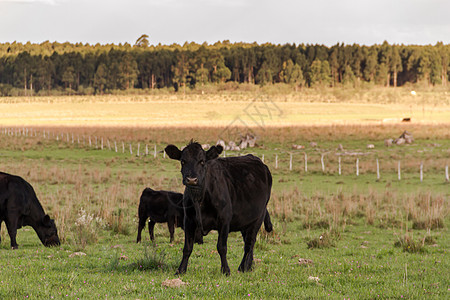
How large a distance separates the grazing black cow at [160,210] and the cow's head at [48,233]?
208cm

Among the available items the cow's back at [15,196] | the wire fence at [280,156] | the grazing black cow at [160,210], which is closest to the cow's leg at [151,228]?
the grazing black cow at [160,210]

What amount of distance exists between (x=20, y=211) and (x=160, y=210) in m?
3.35

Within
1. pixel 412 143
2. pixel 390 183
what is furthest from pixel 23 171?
pixel 412 143

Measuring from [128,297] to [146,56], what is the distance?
180m

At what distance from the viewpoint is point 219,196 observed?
8062mm

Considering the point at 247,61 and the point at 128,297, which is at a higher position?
the point at 247,61

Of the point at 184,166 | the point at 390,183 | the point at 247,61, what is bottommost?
the point at 390,183

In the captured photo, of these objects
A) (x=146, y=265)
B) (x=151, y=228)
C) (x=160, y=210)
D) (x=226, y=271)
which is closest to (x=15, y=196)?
(x=151, y=228)

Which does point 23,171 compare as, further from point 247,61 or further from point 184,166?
point 247,61

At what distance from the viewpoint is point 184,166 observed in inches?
301

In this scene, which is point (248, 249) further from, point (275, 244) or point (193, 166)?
point (275, 244)

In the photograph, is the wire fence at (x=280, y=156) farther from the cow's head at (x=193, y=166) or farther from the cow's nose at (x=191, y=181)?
the cow's nose at (x=191, y=181)

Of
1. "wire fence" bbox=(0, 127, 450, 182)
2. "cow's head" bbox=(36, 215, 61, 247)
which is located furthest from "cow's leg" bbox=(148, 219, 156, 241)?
"wire fence" bbox=(0, 127, 450, 182)

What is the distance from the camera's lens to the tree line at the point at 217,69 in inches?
6511
